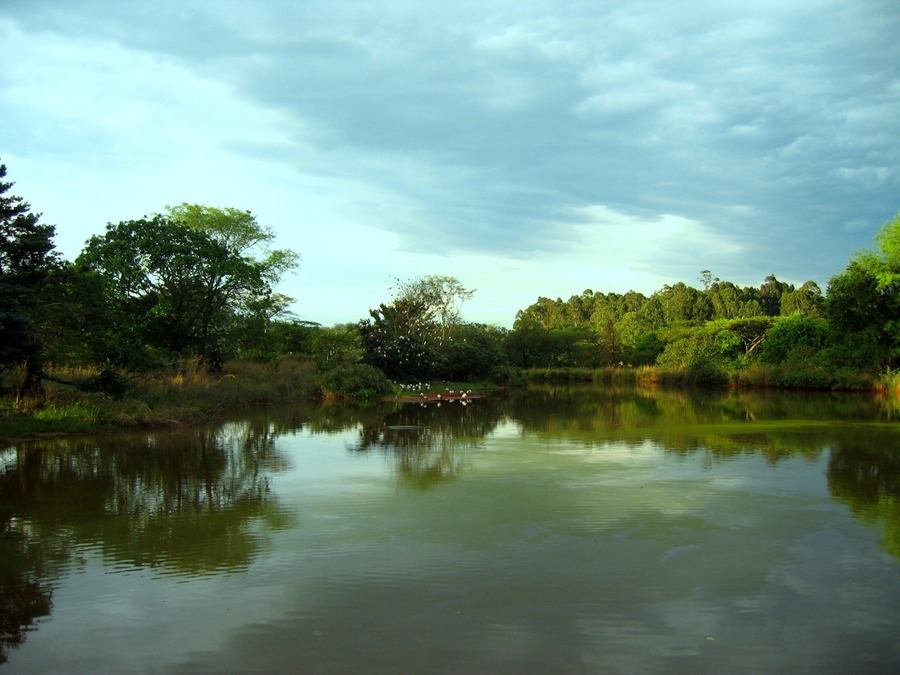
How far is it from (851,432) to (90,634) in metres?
16.5

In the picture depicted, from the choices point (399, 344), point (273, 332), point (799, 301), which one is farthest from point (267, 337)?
point (799, 301)

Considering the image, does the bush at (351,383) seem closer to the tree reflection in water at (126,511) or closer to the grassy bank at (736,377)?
the tree reflection in water at (126,511)

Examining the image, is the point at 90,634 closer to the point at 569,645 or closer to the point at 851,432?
the point at 569,645

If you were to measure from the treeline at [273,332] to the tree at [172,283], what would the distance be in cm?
5

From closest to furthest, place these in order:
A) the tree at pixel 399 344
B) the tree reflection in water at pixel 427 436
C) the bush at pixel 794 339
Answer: the tree reflection in water at pixel 427 436
the tree at pixel 399 344
the bush at pixel 794 339

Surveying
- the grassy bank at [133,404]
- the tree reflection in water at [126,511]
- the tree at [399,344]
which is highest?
the tree at [399,344]

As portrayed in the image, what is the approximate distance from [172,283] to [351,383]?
855cm

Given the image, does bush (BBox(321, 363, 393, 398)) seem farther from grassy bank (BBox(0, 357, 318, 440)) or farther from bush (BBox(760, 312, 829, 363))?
bush (BBox(760, 312, 829, 363))

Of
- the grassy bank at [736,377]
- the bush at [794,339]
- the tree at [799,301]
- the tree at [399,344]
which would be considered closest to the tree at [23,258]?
the tree at [399,344]

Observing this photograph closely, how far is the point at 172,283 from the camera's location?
24641 mm

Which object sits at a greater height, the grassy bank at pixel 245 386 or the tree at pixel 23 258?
the tree at pixel 23 258

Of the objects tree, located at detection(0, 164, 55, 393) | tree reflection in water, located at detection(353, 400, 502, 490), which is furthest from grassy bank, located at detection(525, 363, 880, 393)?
tree, located at detection(0, 164, 55, 393)

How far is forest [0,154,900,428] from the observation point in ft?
47.8

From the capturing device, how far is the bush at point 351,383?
29328 mm
